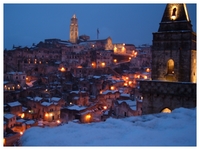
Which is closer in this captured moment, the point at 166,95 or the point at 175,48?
the point at 166,95

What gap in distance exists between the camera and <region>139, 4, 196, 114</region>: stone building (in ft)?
40.0

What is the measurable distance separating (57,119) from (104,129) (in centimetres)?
3022

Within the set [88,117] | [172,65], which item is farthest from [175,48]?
[88,117]

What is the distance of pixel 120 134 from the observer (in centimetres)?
696

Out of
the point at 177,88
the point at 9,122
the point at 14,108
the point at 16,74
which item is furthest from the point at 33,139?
the point at 16,74

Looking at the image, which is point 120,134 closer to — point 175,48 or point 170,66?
point 170,66

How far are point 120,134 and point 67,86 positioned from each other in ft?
144

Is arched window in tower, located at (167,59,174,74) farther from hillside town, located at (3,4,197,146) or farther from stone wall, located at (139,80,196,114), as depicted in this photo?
stone wall, located at (139,80,196,114)

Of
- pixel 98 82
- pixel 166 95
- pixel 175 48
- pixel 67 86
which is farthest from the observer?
pixel 98 82

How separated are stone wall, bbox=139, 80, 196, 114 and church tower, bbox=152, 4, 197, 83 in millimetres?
730

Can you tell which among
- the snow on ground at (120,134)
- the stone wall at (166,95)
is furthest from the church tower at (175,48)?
the snow on ground at (120,134)

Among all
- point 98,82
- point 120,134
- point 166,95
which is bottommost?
point 98,82

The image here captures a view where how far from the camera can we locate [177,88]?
1214 centimetres

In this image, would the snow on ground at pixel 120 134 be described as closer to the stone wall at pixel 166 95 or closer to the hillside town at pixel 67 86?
the stone wall at pixel 166 95
